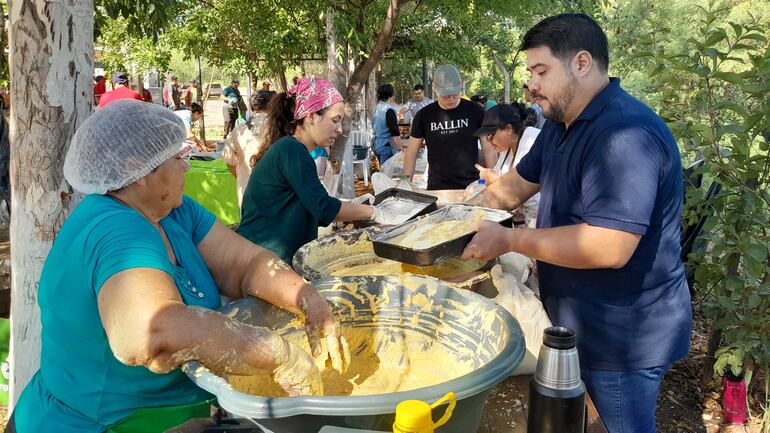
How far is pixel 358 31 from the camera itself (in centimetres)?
577

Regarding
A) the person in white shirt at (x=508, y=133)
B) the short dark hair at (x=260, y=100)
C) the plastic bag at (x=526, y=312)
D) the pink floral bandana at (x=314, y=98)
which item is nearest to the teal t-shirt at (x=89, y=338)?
the plastic bag at (x=526, y=312)

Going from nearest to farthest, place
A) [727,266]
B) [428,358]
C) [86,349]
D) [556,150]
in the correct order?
1. [86,349]
2. [428,358]
3. [556,150]
4. [727,266]

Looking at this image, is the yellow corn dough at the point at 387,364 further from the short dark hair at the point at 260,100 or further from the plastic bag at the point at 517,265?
the short dark hair at the point at 260,100

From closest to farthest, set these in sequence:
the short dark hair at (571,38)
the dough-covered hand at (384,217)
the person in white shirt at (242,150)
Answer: the short dark hair at (571,38) < the dough-covered hand at (384,217) < the person in white shirt at (242,150)

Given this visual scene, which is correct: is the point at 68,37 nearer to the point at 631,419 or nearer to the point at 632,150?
the point at 632,150

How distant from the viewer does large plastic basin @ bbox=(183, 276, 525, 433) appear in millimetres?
1090

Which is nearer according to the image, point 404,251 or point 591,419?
point 591,419

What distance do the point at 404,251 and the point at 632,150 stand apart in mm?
764

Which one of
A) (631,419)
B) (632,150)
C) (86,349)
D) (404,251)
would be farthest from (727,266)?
(86,349)

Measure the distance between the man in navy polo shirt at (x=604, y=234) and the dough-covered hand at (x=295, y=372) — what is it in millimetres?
817

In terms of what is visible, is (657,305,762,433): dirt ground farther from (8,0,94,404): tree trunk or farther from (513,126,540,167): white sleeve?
(8,0,94,404): tree trunk

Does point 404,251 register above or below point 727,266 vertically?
above

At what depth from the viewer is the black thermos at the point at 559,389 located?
1245 millimetres

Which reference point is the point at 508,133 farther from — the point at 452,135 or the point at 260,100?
the point at 260,100
